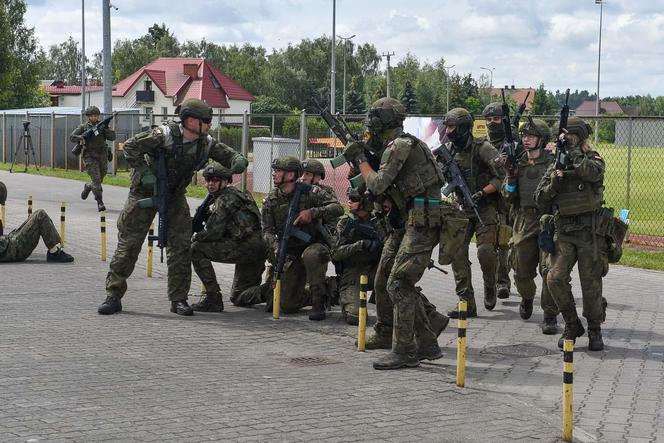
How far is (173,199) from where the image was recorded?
36.6ft

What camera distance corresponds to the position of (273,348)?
959 centimetres

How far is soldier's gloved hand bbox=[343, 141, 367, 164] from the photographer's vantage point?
347 inches

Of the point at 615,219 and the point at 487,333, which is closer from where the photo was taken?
the point at 615,219

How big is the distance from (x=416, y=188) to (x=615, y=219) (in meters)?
2.18

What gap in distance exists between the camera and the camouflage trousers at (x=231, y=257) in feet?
37.4

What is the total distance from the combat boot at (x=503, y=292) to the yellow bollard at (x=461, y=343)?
4.45m

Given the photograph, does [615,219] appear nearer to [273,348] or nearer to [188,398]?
[273,348]

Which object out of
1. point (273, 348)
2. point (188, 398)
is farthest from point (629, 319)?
point (188, 398)

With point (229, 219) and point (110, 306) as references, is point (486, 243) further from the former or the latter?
point (110, 306)

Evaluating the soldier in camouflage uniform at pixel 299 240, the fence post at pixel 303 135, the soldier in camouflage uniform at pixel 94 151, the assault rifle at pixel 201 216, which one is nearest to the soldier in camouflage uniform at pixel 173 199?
the assault rifle at pixel 201 216

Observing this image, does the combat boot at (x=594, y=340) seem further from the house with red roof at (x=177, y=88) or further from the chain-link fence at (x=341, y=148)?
the house with red roof at (x=177, y=88)

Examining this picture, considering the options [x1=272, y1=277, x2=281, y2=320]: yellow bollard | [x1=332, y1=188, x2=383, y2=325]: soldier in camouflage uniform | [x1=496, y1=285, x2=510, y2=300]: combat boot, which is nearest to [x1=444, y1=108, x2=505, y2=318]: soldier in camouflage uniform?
[x1=496, y1=285, x2=510, y2=300]: combat boot

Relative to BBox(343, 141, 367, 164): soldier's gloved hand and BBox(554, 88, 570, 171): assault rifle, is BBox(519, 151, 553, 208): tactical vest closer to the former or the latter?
BBox(554, 88, 570, 171): assault rifle

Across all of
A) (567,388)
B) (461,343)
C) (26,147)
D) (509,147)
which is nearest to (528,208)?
(509,147)
